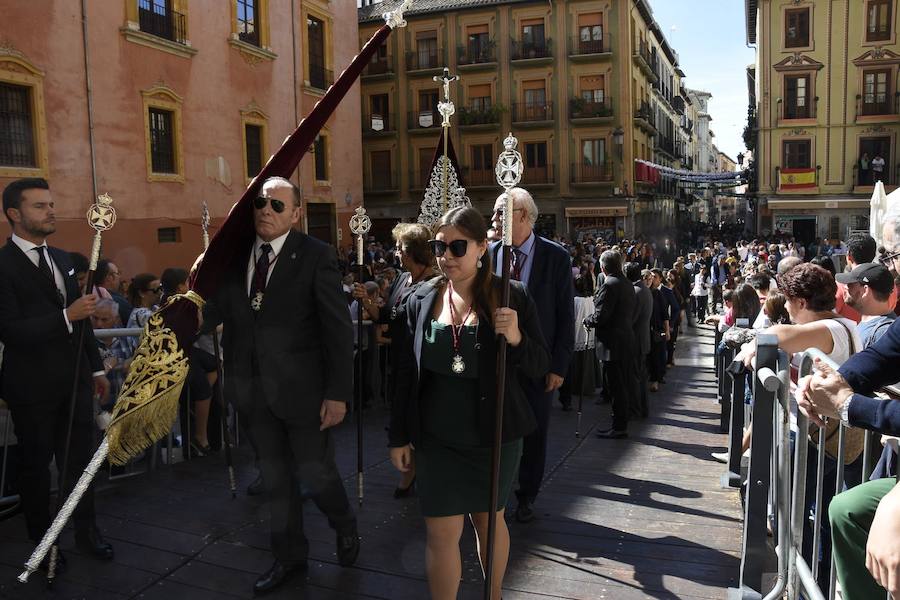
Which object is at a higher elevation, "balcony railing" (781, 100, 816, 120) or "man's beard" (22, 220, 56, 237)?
"balcony railing" (781, 100, 816, 120)

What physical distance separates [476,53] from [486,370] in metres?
34.6

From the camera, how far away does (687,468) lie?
6.08 m

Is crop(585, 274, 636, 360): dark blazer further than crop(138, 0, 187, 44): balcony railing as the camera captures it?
No

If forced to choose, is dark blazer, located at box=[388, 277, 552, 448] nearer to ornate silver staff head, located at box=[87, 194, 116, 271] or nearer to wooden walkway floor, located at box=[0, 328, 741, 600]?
wooden walkway floor, located at box=[0, 328, 741, 600]

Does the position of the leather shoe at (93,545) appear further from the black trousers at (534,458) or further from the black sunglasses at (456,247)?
the black sunglasses at (456,247)

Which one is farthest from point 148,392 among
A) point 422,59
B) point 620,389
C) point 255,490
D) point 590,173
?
point 422,59

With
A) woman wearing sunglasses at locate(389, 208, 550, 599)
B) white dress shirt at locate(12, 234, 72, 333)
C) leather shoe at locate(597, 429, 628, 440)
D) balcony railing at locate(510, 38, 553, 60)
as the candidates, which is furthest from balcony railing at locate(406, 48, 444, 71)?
woman wearing sunglasses at locate(389, 208, 550, 599)

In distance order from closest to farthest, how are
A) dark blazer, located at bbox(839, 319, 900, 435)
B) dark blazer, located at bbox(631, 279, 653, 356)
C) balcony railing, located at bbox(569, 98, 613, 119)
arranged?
dark blazer, located at bbox(839, 319, 900, 435) < dark blazer, located at bbox(631, 279, 653, 356) < balcony railing, located at bbox(569, 98, 613, 119)

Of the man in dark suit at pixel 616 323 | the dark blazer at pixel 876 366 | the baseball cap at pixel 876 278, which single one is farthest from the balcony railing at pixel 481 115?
→ the dark blazer at pixel 876 366

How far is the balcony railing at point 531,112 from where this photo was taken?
115 feet

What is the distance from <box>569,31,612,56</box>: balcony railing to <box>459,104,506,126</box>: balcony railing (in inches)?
159

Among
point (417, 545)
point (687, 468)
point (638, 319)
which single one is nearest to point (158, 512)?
point (417, 545)

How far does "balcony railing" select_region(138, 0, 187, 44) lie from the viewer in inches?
691

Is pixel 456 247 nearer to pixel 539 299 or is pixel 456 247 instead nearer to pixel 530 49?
pixel 539 299
